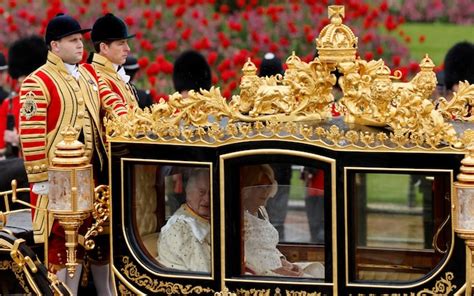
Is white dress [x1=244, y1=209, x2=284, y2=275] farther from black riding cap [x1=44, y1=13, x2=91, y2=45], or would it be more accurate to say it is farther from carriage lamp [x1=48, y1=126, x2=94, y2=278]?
black riding cap [x1=44, y1=13, x2=91, y2=45]

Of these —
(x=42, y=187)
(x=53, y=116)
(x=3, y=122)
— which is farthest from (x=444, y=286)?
(x=3, y=122)

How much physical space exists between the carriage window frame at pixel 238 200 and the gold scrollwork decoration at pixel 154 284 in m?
0.14

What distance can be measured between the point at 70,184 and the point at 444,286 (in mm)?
1595

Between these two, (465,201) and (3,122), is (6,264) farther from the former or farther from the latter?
(3,122)

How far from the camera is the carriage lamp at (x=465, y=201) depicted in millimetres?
6344

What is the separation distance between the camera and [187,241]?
6980mm

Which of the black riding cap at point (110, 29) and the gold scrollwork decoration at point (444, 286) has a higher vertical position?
the black riding cap at point (110, 29)

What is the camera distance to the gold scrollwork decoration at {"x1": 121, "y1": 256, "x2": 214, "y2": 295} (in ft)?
22.7

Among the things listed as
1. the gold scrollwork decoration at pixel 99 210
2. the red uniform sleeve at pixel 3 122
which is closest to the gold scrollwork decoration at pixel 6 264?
the gold scrollwork decoration at pixel 99 210

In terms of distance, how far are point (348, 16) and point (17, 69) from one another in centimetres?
355

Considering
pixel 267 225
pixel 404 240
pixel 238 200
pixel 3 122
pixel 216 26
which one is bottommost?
pixel 404 240

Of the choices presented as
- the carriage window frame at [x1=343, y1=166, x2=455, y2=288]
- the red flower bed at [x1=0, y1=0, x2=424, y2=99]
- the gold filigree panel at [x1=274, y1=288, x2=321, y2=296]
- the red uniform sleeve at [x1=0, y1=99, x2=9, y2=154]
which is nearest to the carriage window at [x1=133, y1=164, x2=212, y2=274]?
the gold filigree panel at [x1=274, y1=288, x2=321, y2=296]

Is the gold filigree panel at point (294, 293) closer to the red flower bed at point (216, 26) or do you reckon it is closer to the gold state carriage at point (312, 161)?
the gold state carriage at point (312, 161)

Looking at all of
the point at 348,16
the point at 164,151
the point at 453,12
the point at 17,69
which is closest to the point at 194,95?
the point at 164,151
